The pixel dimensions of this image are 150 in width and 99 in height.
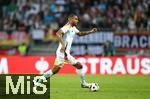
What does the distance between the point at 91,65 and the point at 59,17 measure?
446 centimetres

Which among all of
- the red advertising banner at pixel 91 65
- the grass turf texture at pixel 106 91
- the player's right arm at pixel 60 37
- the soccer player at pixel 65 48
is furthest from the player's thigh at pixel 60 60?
the red advertising banner at pixel 91 65

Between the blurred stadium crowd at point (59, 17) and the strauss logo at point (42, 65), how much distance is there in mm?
2920

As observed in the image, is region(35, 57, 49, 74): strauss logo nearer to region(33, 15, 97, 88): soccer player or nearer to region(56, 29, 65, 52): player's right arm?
region(33, 15, 97, 88): soccer player

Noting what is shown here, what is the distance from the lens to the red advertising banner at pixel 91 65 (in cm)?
2952

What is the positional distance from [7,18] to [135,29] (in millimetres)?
7307

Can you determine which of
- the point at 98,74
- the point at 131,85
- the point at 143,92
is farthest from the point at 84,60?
the point at 143,92

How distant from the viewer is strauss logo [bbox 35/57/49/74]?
2949 cm

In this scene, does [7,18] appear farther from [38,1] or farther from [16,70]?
[16,70]

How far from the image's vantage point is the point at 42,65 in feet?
97.2

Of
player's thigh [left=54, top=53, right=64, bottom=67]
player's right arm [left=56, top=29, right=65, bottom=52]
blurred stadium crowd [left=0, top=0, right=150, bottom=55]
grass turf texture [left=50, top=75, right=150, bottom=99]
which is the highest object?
blurred stadium crowd [left=0, top=0, right=150, bottom=55]

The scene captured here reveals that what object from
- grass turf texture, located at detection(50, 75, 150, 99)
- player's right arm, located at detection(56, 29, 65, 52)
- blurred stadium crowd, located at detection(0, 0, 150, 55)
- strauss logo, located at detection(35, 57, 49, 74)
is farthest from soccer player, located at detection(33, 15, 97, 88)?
blurred stadium crowd, located at detection(0, 0, 150, 55)

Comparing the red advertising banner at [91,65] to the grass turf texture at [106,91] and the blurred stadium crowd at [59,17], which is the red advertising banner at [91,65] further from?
the grass turf texture at [106,91]

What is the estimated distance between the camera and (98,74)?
96.8 feet

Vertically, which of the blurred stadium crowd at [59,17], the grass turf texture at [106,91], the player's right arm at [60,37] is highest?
the blurred stadium crowd at [59,17]
